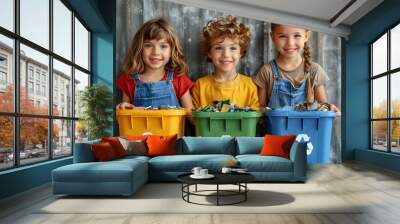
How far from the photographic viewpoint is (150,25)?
7680 millimetres

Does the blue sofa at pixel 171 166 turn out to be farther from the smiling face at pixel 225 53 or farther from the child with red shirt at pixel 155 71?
the smiling face at pixel 225 53

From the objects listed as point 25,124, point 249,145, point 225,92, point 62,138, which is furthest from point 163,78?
point 25,124

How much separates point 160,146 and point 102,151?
3.24 feet

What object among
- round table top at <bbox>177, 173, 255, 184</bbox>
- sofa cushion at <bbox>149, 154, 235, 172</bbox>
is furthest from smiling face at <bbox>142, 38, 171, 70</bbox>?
round table top at <bbox>177, 173, 255, 184</bbox>

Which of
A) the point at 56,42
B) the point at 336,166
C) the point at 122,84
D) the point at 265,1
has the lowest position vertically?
the point at 336,166

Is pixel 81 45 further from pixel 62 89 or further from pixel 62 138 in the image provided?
pixel 62 138

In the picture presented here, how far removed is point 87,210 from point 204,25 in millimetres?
5128

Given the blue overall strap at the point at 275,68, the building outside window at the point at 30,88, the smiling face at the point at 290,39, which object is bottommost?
the building outside window at the point at 30,88

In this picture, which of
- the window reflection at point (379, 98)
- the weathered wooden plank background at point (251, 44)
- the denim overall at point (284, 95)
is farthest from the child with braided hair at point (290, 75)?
the window reflection at point (379, 98)

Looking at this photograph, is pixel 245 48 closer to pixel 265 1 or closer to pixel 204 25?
pixel 204 25

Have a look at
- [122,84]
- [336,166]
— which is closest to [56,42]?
[122,84]

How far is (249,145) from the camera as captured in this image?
575 centimetres

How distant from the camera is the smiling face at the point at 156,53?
7.54m

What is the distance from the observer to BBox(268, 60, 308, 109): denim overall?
7773 millimetres
